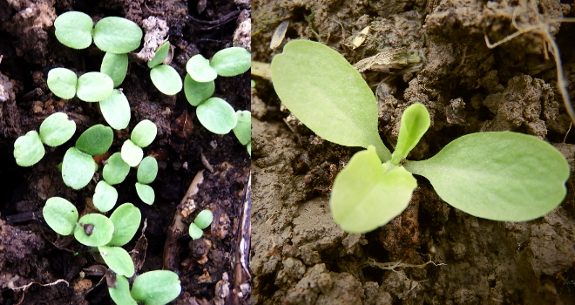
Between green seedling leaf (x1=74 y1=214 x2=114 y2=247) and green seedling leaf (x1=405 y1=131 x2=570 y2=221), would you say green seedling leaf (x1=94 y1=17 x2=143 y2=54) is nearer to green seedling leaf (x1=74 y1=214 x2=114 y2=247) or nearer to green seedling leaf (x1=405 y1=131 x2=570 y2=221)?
green seedling leaf (x1=74 y1=214 x2=114 y2=247)

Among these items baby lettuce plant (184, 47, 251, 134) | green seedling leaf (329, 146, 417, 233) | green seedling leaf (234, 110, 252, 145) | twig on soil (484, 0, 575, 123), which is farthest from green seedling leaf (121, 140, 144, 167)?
twig on soil (484, 0, 575, 123)

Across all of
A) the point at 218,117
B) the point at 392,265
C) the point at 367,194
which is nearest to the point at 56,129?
the point at 218,117

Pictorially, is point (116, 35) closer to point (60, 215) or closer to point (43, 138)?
point (43, 138)

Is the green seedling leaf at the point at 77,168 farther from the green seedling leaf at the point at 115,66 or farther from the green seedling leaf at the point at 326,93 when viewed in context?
the green seedling leaf at the point at 326,93

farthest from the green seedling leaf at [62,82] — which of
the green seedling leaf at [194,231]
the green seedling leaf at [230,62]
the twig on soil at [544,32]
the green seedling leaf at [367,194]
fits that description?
the twig on soil at [544,32]

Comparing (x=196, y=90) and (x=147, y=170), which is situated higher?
(x=196, y=90)

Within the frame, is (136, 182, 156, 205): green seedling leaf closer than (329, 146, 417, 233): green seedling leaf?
No

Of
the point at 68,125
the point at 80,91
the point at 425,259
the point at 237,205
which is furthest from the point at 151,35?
the point at 425,259
